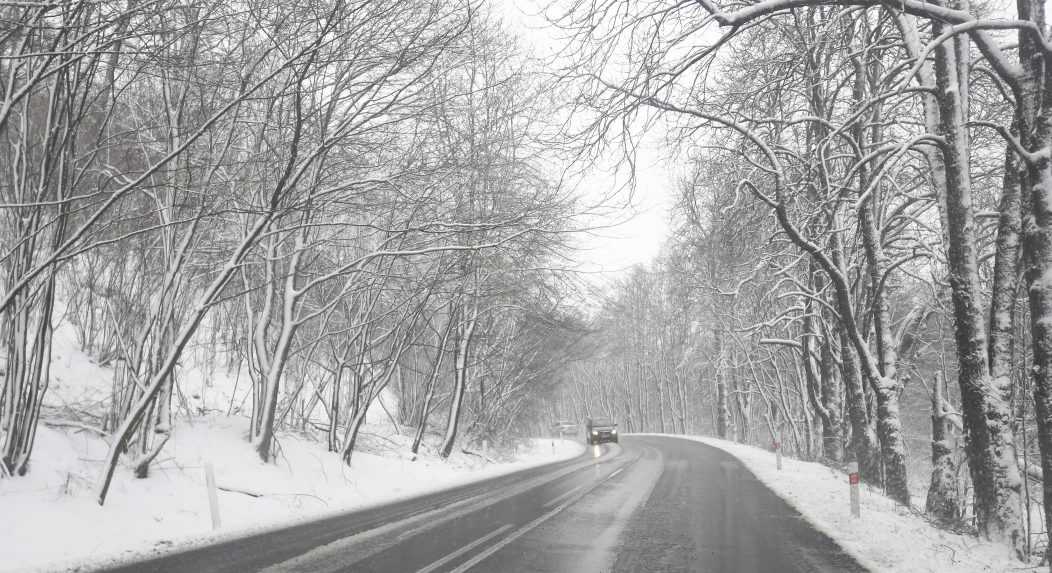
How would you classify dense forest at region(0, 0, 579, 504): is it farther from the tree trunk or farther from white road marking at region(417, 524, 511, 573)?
the tree trunk

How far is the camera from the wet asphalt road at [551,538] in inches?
260

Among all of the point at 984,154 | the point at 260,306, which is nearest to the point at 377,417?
the point at 260,306

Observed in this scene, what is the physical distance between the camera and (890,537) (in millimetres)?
7984

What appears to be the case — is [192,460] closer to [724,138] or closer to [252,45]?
[252,45]

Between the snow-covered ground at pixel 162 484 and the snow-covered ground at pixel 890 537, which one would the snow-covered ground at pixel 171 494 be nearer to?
the snow-covered ground at pixel 162 484

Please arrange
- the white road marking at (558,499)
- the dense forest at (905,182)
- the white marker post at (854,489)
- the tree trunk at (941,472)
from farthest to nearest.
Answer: the white road marking at (558,499), the tree trunk at (941,472), the white marker post at (854,489), the dense forest at (905,182)

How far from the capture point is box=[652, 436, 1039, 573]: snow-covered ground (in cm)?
661

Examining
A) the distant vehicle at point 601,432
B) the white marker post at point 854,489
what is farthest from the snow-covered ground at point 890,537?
the distant vehicle at point 601,432

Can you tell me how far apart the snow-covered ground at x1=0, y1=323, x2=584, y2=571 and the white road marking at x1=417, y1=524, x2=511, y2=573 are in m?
3.38

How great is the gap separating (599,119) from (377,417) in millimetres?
22411

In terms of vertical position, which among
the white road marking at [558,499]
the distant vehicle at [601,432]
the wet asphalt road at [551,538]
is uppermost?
the wet asphalt road at [551,538]

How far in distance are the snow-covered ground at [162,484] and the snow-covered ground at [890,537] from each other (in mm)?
7717

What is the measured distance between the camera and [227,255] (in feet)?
42.8

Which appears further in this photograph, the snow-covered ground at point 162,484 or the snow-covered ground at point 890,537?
the snow-covered ground at point 162,484
